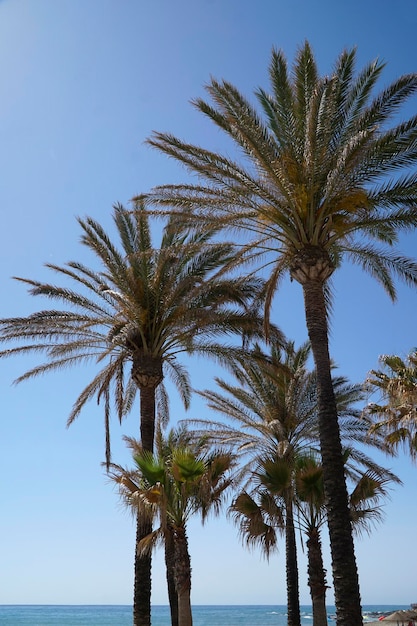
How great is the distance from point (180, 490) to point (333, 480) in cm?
335

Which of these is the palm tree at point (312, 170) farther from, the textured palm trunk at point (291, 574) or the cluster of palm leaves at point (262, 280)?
the textured palm trunk at point (291, 574)

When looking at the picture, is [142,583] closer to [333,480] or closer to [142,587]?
[142,587]

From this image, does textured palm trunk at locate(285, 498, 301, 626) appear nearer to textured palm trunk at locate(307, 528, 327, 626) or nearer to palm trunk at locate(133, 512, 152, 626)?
textured palm trunk at locate(307, 528, 327, 626)

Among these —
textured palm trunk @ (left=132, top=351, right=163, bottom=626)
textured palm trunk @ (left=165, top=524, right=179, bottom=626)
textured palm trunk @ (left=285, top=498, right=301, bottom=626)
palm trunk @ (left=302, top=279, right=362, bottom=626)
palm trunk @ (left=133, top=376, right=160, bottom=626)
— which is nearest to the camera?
palm trunk @ (left=302, top=279, right=362, bottom=626)

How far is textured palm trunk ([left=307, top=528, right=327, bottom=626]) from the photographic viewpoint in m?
17.3

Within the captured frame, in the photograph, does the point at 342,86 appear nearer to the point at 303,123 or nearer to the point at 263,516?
the point at 303,123

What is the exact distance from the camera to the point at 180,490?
548 inches

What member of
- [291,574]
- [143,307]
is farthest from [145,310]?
[291,574]

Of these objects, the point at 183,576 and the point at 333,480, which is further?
the point at 183,576

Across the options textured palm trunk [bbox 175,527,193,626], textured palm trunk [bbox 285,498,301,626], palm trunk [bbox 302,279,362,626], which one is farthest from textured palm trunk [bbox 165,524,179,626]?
palm trunk [bbox 302,279,362,626]

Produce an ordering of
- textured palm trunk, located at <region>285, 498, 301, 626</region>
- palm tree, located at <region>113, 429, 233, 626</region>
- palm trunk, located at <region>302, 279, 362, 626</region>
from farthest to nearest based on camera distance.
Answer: textured palm trunk, located at <region>285, 498, 301, 626</region> < palm tree, located at <region>113, 429, 233, 626</region> < palm trunk, located at <region>302, 279, 362, 626</region>

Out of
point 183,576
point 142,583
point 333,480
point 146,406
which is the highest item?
point 146,406

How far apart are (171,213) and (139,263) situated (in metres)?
3.25

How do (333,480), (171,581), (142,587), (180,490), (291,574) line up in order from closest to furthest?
(333,480) → (180,490) → (142,587) → (171,581) → (291,574)
